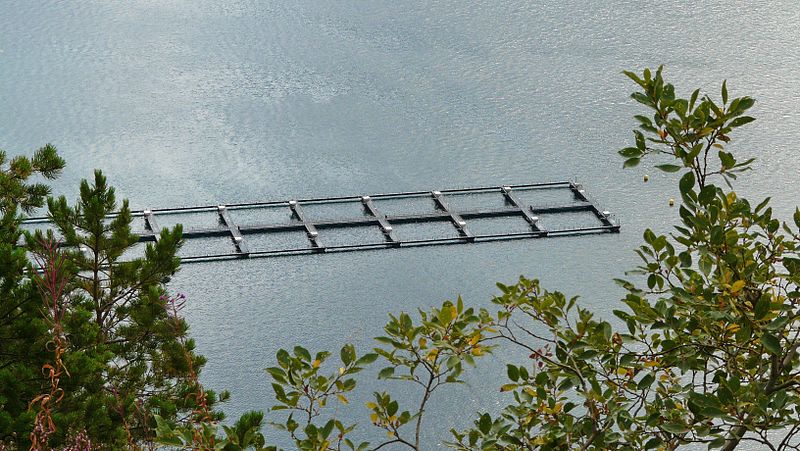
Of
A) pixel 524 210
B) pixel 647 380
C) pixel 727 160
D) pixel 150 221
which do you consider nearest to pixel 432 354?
pixel 647 380

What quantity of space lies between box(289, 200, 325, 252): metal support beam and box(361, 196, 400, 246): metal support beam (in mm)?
718

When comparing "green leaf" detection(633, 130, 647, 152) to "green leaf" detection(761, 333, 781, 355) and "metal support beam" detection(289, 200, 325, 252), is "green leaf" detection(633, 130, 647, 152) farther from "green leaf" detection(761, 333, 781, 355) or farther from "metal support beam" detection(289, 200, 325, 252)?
"metal support beam" detection(289, 200, 325, 252)

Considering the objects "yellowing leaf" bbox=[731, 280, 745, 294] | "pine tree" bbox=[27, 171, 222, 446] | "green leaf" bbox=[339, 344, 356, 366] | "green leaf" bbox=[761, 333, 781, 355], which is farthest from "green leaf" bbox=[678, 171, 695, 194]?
"pine tree" bbox=[27, 171, 222, 446]

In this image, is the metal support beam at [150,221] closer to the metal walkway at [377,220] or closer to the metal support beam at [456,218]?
the metal walkway at [377,220]

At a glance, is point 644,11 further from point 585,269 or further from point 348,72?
point 585,269

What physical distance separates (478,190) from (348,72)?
3.05 m

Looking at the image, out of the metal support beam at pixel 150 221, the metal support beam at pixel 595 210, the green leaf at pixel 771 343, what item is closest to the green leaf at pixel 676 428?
the green leaf at pixel 771 343

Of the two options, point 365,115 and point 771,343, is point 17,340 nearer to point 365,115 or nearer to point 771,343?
point 771,343

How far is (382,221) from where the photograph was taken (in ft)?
40.4

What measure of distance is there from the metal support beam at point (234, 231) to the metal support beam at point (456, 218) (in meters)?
2.41

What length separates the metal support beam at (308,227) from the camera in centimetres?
1198

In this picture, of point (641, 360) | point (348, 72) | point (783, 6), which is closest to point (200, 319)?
point (348, 72)

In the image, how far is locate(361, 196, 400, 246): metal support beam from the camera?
12102 millimetres

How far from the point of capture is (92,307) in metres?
5.54
